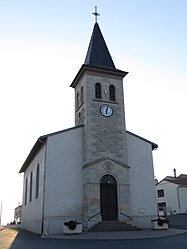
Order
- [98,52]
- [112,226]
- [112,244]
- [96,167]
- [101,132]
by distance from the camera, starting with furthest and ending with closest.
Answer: [98,52] → [101,132] → [96,167] → [112,226] → [112,244]

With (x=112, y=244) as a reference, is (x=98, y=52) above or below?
above

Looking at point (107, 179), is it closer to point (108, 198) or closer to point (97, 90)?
point (108, 198)

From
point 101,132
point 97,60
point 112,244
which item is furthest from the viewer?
point 97,60

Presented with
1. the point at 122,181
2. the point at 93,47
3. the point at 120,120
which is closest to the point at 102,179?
the point at 122,181

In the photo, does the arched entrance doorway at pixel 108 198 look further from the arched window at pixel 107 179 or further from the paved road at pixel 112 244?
the paved road at pixel 112 244

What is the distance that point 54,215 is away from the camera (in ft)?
58.3

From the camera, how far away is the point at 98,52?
23.9 meters

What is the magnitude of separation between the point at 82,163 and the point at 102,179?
1710 millimetres

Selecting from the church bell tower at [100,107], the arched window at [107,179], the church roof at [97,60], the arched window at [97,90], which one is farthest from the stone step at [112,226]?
the church roof at [97,60]

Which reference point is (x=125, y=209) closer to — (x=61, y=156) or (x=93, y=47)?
(x=61, y=156)

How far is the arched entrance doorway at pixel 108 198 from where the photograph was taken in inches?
729

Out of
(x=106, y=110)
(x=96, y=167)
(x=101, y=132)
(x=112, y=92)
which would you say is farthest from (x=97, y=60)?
(x=96, y=167)

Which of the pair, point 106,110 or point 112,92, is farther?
point 112,92

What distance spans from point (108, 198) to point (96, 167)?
6.98 feet
